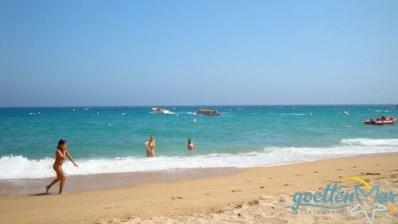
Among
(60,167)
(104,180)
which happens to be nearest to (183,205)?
(60,167)

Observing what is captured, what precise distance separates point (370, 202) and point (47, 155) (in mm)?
19853

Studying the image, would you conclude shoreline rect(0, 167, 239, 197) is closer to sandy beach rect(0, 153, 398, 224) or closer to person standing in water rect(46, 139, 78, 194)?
person standing in water rect(46, 139, 78, 194)

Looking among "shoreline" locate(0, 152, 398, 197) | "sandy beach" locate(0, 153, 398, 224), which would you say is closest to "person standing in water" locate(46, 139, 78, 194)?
"sandy beach" locate(0, 153, 398, 224)

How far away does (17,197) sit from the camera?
399 inches

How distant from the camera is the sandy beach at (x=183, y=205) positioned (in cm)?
603

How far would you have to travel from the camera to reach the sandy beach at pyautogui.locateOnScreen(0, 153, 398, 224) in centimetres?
603

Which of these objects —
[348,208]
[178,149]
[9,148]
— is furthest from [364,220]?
[9,148]

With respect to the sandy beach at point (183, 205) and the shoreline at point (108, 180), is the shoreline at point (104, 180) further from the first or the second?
the sandy beach at point (183, 205)

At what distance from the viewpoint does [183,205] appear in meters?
7.88

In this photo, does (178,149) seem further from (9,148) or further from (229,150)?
(9,148)

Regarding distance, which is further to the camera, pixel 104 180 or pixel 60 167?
pixel 104 180

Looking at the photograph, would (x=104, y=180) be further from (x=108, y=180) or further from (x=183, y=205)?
(x=183, y=205)

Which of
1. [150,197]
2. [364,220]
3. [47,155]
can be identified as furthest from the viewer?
[47,155]

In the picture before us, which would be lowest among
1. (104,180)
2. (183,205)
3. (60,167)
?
(104,180)
